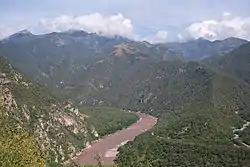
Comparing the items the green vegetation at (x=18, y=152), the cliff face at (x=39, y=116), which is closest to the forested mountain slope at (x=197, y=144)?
the cliff face at (x=39, y=116)

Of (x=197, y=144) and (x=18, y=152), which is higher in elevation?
(x=18, y=152)

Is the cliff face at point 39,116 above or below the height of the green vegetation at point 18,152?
below

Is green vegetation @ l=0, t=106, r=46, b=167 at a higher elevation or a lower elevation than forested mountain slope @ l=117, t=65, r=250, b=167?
higher

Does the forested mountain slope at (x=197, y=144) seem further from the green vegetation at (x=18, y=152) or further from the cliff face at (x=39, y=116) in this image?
the green vegetation at (x=18, y=152)

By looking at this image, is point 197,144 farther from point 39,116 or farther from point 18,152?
point 18,152

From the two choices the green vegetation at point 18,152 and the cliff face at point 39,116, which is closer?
the green vegetation at point 18,152

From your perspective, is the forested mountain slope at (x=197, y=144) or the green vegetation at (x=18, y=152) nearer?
the green vegetation at (x=18, y=152)

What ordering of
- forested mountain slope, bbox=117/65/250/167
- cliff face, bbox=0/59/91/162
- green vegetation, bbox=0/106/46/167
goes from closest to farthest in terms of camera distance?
green vegetation, bbox=0/106/46/167 < forested mountain slope, bbox=117/65/250/167 < cliff face, bbox=0/59/91/162

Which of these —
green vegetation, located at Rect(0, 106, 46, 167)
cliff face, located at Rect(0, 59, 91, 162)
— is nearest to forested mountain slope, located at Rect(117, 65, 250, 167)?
cliff face, located at Rect(0, 59, 91, 162)

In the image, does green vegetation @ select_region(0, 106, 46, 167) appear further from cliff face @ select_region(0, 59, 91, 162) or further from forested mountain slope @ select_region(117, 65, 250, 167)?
cliff face @ select_region(0, 59, 91, 162)

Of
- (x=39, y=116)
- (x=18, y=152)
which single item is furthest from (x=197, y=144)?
(x=18, y=152)

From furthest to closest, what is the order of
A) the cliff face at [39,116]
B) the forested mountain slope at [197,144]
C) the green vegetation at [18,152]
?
the cliff face at [39,116] < the forested mountain slope at [197,144] < the green vegetation at [18,152]

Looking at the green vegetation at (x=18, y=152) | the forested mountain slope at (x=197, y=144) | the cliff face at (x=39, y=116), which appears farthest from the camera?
the cliff face at (x=39, y=116)
